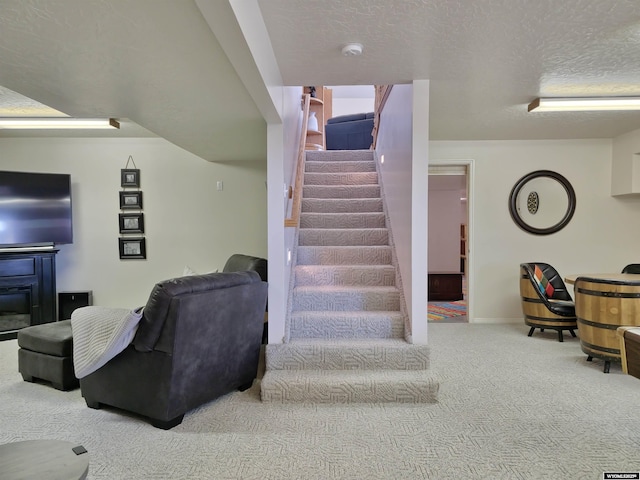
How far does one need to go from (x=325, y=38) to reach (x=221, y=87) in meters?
0.87

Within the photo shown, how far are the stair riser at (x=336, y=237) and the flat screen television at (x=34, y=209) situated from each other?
3.01 m

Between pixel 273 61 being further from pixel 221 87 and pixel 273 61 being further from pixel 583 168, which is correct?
pixel 583 168

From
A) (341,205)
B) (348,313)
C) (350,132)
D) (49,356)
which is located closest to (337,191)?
(341,205)

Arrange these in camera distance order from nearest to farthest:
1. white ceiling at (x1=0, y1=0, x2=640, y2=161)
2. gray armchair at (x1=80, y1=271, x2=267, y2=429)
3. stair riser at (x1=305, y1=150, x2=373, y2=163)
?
white ceiling at (x1=0, y1=0, x2=640, y2=161), gray armchair at (x1=80, y1=271, x2=267, y2=429), stair riser at (x1=305, y1=150, x2=373, y2=163)

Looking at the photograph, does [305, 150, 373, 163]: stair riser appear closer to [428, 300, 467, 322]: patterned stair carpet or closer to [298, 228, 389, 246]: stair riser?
[298, 228, 389, 246]: stair riser

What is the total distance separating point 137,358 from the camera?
2.50 m

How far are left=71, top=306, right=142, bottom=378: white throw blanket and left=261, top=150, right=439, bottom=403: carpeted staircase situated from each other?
1.00m

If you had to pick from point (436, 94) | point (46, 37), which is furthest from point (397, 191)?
point (46, 37)

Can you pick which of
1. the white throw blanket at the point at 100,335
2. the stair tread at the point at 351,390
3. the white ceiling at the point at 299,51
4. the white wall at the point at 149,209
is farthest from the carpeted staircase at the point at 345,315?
the white ceiling at the point at 299,51

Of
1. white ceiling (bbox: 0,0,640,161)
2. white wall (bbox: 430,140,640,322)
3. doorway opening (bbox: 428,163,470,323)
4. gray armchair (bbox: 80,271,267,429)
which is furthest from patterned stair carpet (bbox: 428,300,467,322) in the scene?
gray armchair (bbox: 80,271,267,429)

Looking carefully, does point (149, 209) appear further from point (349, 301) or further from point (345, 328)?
point (345, 328)

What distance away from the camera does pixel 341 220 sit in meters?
4.52

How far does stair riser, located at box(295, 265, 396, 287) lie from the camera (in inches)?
151

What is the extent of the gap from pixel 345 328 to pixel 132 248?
3455mm
